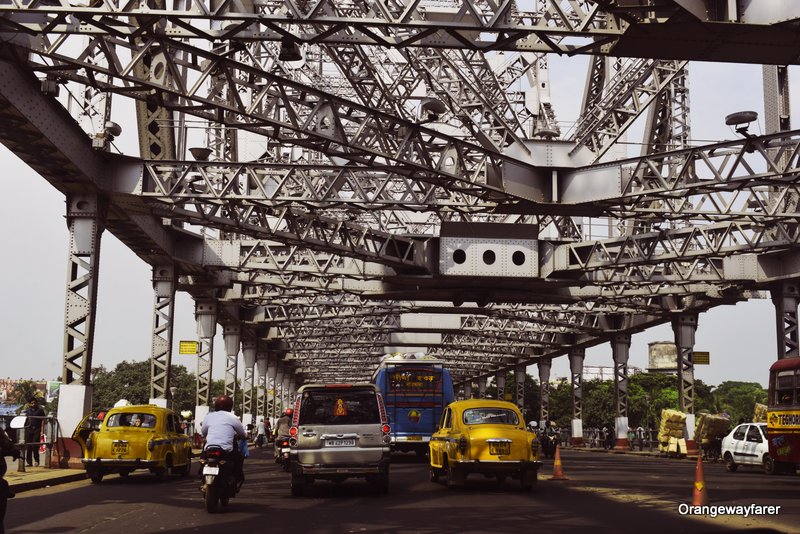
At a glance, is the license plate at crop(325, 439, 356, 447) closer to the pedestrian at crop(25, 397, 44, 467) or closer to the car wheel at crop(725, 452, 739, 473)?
the pedestrian at crop(25, 397, 44, 467)

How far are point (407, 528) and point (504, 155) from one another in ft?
45.5

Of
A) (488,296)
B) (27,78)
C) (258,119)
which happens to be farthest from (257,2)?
(488,296)

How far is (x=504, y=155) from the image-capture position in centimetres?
2548

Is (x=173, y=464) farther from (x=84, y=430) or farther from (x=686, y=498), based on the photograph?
(x=686, y=498)

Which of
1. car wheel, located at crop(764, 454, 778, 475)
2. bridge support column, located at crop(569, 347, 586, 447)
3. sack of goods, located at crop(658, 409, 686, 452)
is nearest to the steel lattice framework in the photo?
sack of goods, located at crop(658, 409, 686, 452)

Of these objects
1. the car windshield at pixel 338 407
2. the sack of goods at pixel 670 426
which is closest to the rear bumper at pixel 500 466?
the car windshield at pixel 338 407

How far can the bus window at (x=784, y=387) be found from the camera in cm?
2845

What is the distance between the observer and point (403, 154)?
2369cm

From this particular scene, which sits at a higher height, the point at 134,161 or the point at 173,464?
the point at 134,161

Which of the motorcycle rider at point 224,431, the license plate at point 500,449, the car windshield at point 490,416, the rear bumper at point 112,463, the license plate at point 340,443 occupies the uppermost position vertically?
the car windshield at point 490,416

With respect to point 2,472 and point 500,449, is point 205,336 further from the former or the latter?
point 2,472

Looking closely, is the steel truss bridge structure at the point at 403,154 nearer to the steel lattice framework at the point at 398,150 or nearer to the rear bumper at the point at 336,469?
the steel lattice framework at the point at 398,150

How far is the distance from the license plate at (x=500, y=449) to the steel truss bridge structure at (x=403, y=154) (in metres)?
6.89

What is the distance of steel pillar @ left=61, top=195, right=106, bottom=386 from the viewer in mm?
27750
